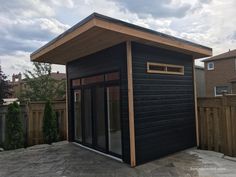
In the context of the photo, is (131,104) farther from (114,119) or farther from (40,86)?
(40,86)

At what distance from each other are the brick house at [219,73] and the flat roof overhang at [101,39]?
12881mm

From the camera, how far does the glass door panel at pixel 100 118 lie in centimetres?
516

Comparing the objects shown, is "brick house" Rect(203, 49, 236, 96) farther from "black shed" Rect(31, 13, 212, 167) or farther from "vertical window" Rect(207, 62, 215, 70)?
"black shed" Rect(31, 13, 212, 167)

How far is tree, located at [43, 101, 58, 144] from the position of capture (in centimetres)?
655

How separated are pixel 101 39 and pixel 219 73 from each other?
16064 mm

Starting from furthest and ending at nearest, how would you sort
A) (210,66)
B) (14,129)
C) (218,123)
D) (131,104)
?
1. (210,66)
2. (14,129)
3. (218,123)
4. (131,104)

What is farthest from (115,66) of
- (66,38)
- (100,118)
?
(100,118)

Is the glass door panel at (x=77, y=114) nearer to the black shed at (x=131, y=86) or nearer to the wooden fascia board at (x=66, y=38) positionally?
the black shed at (x=131, y=86)

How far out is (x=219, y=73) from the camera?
17.4m

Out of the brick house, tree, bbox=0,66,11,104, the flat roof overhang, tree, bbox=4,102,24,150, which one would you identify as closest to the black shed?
the flat roof overhang

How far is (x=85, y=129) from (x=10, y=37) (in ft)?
18.9

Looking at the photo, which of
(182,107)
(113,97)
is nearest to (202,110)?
(182,107)

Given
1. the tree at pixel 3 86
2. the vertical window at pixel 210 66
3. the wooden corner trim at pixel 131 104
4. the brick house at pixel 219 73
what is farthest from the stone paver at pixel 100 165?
the vertical window at pixel 210 66

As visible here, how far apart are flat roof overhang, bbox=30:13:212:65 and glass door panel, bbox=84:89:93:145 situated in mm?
1164
